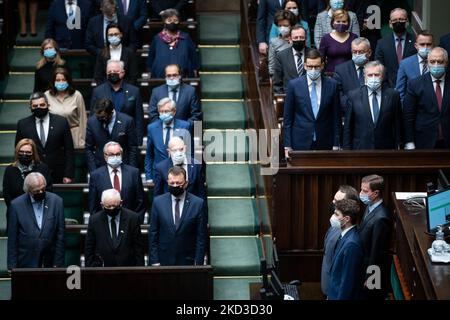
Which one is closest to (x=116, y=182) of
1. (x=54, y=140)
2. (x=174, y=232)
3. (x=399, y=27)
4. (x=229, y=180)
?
(x=174, y=232)

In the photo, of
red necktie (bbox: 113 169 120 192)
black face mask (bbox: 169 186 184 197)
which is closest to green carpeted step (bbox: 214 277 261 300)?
black face mask (bbox: 169 186 184 197)

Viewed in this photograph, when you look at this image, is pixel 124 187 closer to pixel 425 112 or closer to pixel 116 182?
pixel 116 182

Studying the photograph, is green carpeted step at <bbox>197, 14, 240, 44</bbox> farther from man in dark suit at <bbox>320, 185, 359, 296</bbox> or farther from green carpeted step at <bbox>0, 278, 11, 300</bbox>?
man in dark suit at <bbox>320, 185, 359, 296</bbox>

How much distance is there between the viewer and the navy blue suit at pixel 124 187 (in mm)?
11008

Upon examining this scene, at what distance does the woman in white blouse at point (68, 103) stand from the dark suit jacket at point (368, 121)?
2.52 m

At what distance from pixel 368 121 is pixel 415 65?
0.93m

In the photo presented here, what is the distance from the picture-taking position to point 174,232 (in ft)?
35.0

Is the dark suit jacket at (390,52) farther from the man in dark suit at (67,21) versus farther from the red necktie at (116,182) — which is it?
the man in dark suit at (67,21)

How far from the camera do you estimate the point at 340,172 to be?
10.7 meters

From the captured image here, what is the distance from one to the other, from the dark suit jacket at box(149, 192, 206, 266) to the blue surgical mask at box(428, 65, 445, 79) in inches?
88.0

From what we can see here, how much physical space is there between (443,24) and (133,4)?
10.6 feet

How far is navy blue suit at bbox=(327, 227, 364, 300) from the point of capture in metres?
9.16
